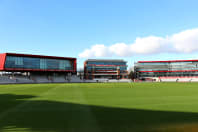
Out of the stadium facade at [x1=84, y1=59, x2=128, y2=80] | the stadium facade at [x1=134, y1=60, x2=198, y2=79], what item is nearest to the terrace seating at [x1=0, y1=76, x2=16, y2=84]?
the stadium facade at [x1=84, y1=59, x2=128, y2=80]

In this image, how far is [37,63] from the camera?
74.5 meters

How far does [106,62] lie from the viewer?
118 meters

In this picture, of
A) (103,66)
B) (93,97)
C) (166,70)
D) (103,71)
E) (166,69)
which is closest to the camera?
(93,97)

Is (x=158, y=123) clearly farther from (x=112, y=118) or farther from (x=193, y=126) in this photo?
(x=112, y=118)

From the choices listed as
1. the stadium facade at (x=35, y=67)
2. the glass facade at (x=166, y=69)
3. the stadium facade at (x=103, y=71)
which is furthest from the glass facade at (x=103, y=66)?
the stadium facade at (x=35, y=67)

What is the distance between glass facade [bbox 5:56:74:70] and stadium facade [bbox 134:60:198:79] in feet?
181

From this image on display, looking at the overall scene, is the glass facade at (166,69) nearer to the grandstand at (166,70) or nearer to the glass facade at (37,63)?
the grandstand at (166,70)

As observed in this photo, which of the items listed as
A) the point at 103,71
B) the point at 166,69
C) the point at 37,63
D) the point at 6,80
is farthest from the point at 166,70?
the point at 6,80

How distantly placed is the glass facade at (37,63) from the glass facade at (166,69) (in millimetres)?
55365

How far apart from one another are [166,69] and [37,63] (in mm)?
86903

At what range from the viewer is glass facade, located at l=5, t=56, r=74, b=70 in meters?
68.0

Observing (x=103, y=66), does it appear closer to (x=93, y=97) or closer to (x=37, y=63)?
(x=37, y=63)

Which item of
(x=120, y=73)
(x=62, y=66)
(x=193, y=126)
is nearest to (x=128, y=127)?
(x=193, y=126)

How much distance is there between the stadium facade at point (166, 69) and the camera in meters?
104
